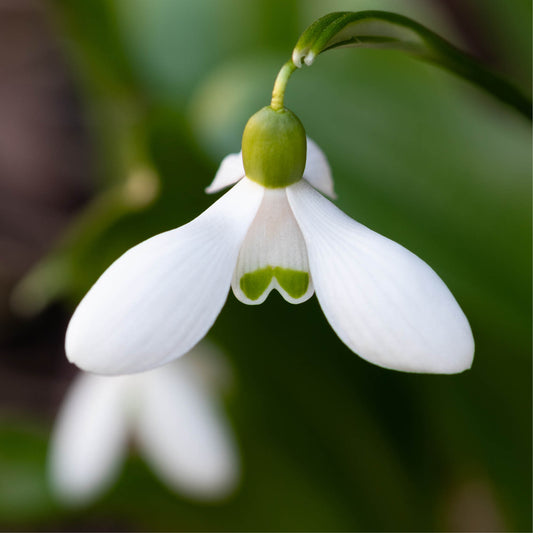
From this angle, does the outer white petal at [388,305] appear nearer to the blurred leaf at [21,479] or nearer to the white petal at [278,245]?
the white petal at [278,245]

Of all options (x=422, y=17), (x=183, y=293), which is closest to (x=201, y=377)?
(x=422, y=17)

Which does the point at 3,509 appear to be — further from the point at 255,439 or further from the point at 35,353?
the point at 35,353

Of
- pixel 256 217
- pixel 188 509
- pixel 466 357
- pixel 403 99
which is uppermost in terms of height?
pixel 403 99

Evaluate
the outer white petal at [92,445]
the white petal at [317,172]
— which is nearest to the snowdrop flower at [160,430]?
the outer white petal at [92,445]

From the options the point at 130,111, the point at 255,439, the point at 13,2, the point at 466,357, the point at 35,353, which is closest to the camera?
the point at 466,357

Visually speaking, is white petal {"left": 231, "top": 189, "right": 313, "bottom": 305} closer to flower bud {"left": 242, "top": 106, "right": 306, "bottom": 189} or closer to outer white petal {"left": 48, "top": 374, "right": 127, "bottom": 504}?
flower bud {"left": 242, "top": 106, "right": 306, "bottom": 189}

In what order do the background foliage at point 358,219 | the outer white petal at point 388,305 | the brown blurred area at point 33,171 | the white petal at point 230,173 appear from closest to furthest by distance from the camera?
1. the outer white petal at point 388,305
2. the white petal at point 230,173
3. the background foliage at point 358,219
4. the brown blurred area at point 33,171

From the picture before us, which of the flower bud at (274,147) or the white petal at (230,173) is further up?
the white petal at (230,173)
